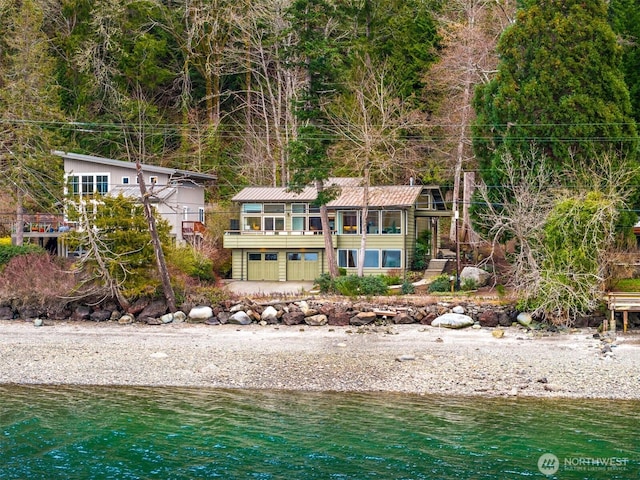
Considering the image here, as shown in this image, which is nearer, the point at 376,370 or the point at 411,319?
the point at 376,370

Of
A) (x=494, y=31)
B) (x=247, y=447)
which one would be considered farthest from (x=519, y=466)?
(x=494, y=31)

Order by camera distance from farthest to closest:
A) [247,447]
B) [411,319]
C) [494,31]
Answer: [494,31], [411,319], [247,447]

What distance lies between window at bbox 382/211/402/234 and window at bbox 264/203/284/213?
579 cm

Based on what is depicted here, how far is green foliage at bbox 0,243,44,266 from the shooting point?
3512cm

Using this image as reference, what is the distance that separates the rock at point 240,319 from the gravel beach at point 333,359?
79cm

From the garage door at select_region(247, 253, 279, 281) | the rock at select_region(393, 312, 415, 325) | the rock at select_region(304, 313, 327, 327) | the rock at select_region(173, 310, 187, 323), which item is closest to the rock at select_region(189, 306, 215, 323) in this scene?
the rock at select_region(173, 310, 187, 323)

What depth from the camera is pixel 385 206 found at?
4012cm

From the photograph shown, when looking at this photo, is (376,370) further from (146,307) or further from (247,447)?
(146,307)

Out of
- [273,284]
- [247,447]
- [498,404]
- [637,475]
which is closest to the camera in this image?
[637,475]

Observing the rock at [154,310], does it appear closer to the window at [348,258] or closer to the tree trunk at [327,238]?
the tree trunk at [327,238]

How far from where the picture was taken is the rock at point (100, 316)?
30156 mm

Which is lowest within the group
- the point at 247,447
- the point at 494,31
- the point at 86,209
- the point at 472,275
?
the point at 247,447

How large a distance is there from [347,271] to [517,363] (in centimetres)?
1888

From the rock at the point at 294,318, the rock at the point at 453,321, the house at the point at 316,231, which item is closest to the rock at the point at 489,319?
the rock at the point at 453,321
